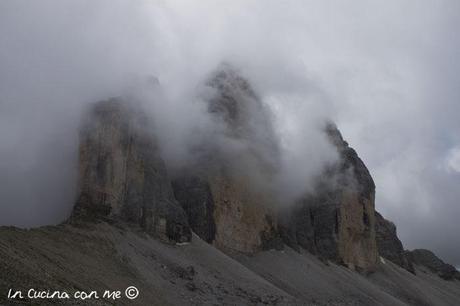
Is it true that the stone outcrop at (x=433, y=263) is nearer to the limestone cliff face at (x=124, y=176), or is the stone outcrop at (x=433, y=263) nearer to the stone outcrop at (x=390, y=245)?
the stone outcrop at (x=390, y=245)

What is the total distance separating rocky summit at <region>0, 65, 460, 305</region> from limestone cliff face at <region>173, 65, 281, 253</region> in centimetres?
15

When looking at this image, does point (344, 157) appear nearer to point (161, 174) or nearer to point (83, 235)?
point (161, 174)

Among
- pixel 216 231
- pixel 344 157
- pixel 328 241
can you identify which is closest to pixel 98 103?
pixel 216 231

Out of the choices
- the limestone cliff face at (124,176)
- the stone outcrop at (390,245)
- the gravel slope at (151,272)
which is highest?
the stone outcrop at (390,245)

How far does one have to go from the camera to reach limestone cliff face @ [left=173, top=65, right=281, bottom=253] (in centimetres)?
6109

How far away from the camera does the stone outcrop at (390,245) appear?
353 feet

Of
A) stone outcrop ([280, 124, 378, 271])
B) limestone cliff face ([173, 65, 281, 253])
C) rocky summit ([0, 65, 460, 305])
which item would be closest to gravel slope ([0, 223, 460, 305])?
rocky summit ([0, 65, 460, 305])

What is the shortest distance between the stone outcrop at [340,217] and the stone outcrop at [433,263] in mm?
43937

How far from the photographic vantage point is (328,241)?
262 feet

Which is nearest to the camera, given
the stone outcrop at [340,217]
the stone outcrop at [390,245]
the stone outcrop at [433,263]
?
the stone outcrop at [340,217]

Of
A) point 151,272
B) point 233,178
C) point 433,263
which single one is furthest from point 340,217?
point 433,263

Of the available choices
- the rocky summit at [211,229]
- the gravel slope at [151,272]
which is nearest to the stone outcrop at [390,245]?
the rocky summit at [211,229]

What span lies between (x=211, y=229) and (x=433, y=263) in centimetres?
8516

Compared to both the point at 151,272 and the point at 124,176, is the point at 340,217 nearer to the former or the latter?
the point at 124,176
